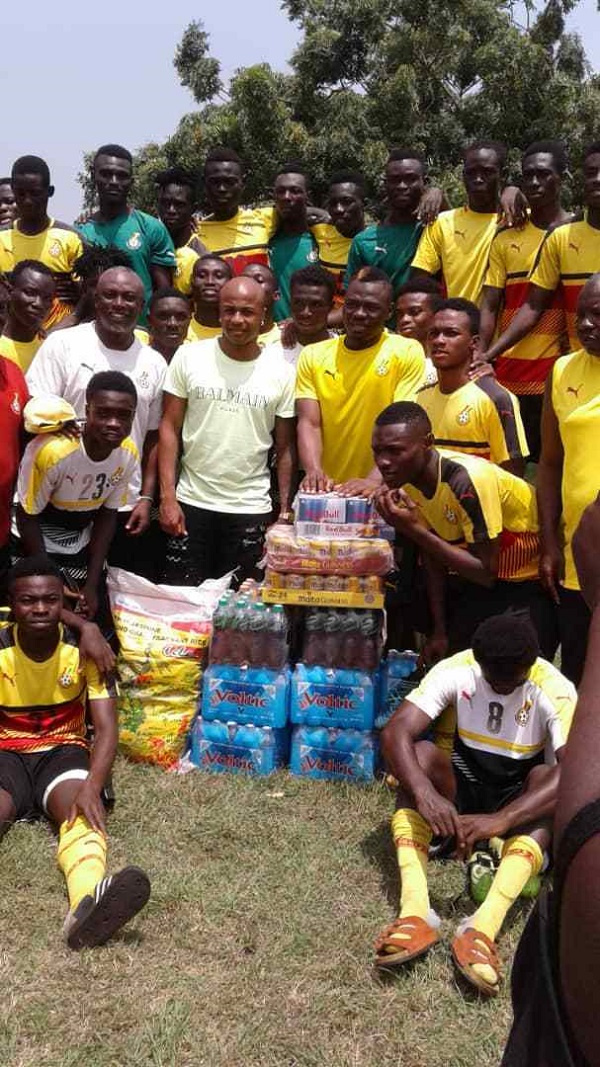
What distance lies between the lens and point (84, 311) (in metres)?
6.39

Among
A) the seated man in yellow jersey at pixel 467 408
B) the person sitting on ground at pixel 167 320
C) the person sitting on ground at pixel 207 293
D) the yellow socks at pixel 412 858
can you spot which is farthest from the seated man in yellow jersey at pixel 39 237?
the yellow socks at pixel 412 858

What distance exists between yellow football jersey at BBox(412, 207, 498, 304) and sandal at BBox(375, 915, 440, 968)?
4.25 meters

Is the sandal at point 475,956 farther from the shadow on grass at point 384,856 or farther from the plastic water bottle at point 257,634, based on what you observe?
the plastic water bottle at point 257,634

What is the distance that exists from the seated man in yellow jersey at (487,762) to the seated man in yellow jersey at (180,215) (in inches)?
169

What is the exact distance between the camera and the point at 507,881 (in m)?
3.61

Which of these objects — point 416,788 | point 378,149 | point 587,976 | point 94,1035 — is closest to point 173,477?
point 416,788

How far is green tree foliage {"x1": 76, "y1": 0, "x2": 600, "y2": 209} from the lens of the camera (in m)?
17.4

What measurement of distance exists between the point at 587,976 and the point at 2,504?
14.1 feet

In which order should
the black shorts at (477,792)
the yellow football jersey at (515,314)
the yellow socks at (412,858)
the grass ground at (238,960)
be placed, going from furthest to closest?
the yellow football jersey at (515,314) → the black shorts at (477,792) → the yellow socks at (412,858) → the grass ground at (238,960)

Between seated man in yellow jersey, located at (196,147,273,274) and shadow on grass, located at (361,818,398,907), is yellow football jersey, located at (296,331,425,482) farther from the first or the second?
shadow on grass, located at (361,818,398,907)

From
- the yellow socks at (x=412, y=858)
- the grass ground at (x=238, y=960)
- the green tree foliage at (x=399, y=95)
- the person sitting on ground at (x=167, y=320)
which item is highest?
the green tree foliage at (x=399, y=95)

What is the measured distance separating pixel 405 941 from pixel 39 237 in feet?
16.9

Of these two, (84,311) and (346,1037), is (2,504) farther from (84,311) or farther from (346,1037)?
(346,1037)

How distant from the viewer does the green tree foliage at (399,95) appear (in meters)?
17.4
